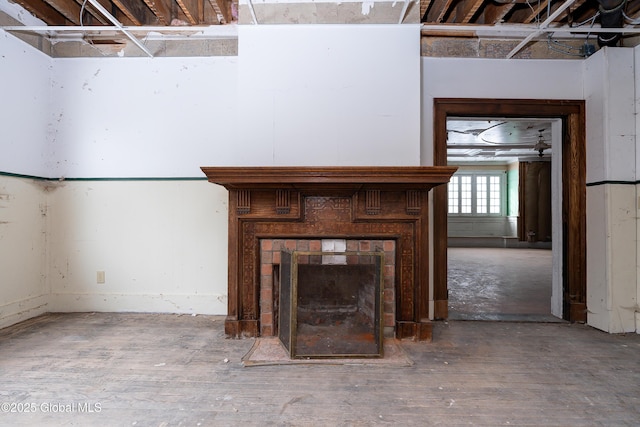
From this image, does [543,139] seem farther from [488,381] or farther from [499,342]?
[488,381]

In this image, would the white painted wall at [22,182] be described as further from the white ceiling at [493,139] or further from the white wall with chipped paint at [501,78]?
the white ceiling at [493,139]

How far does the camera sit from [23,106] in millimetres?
2814

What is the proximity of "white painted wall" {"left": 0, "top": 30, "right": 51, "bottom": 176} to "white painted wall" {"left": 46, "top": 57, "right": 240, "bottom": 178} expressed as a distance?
0.09 m

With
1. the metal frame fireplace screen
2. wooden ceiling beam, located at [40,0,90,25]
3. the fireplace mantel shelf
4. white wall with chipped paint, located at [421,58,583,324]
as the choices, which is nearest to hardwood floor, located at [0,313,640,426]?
the metal frame fireplace screen

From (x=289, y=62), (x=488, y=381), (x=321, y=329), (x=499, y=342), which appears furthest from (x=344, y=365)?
(x=289, y=62)

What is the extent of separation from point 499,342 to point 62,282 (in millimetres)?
3825

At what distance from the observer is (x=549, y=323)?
2.85 m

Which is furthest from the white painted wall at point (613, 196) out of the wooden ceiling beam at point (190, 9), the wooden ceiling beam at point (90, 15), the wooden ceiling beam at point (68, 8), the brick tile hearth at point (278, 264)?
the wooden ceiling beam at point (68, 8)

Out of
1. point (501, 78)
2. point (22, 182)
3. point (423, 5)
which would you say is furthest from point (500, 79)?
point (22, 182)

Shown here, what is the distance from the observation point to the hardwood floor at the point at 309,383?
59.7 inches

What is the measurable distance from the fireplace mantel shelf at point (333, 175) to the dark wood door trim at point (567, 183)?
80 cm

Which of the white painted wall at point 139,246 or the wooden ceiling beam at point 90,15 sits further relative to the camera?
the white painted wall at point 139,246

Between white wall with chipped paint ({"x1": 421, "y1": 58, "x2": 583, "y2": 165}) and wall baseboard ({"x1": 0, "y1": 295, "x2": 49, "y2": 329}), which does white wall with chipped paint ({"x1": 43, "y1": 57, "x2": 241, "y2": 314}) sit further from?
white wall with chipped paint ({"x1": 421, "y1": 58, "x2": 583, "y2": 165})

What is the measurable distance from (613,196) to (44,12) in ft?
16.7
